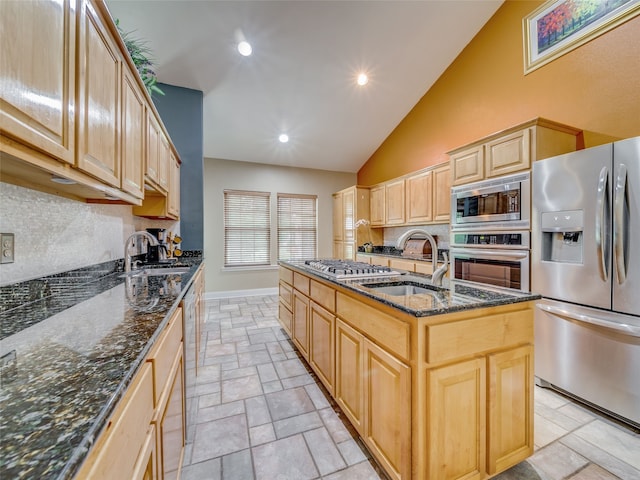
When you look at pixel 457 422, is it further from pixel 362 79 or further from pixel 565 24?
pixel 362 79

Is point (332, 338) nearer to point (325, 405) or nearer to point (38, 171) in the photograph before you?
point (325, 405)

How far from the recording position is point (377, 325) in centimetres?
139

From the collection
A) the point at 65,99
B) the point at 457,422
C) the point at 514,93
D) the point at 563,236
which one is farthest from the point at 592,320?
the point at 65,99

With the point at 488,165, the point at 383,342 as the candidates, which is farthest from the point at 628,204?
the point at 383,342

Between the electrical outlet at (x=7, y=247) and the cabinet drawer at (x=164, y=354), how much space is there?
72cm

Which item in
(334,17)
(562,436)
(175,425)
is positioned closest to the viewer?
(175,425)

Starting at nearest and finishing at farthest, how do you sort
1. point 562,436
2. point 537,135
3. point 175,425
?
1. point 175,425
2. point 562,436
3. point 537,135

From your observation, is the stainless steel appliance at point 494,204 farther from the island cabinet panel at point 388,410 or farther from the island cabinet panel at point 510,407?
the island cabinet panel at point 388,410

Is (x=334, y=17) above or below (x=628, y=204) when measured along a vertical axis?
above

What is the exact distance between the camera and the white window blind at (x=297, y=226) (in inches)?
229

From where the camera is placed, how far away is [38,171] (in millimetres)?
1021

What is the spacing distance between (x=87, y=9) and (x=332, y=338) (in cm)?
209

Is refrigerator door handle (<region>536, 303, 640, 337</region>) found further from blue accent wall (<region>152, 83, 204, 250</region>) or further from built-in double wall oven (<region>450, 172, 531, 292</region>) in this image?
blue accent wall (<region>152, 83, 204, 250</region>)

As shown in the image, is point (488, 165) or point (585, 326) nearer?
point (585, 326)
